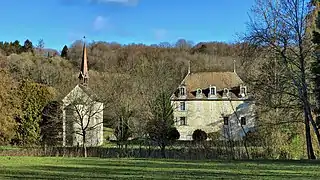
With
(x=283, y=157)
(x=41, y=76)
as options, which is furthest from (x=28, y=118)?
(x=283, y=157)

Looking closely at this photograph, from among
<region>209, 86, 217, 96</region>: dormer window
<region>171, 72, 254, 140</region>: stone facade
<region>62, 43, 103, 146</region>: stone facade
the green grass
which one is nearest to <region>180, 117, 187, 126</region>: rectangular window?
<region>171, 72, 254, 140</region>: stone facade

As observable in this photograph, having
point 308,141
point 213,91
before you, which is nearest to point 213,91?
point 213,91

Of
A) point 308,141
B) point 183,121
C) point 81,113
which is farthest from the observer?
point 183,121

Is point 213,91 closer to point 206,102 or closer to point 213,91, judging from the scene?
point 213,91

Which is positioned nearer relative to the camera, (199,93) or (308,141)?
(308,141)

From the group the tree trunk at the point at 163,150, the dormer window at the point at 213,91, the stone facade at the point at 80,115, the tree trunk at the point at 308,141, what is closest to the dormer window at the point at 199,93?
the dormer window at the point at 213,91

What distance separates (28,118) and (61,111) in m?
3.53

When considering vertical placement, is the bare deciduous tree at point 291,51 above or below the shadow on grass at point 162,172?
above

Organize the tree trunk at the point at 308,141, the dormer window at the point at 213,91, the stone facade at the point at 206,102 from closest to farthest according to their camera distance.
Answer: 1. the tree trunk at the point at 308,141
2. the stone facade at the point at 206,102
3. the dormer window at the point at 213,91

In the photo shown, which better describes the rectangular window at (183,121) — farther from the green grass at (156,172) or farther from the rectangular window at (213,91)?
the green grass at (156,172)

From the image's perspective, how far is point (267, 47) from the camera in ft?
86.3

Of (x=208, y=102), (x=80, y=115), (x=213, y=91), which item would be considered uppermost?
(x=213, y=91)

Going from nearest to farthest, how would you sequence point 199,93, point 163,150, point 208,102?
point 163,150 → point 199,93 → point 208,102

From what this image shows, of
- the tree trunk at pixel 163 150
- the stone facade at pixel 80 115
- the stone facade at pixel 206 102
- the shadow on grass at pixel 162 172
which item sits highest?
the stone facade at pixel 206 102
